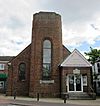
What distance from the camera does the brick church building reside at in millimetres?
33312

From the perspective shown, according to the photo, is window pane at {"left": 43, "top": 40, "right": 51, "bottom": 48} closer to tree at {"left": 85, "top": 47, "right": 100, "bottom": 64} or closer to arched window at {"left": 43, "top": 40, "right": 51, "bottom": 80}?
arched window at {"left": 43, "top": 40, "right": 51, "bottom": 80}

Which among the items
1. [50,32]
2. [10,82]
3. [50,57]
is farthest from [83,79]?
[10,82]

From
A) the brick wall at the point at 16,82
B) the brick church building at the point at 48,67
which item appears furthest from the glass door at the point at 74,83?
the brick wall at the point at 16,82

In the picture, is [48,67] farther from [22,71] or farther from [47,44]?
[22,71]

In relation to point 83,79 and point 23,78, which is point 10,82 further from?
point 83,79

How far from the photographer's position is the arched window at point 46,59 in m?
34.8

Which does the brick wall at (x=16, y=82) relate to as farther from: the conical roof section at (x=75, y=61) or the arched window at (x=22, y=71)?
the conical roof section at (x=75, y=61)

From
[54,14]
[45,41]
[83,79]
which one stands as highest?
[54,14]

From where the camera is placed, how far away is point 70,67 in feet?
110

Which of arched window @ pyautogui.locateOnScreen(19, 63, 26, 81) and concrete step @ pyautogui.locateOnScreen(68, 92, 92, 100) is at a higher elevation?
arched window @ pyautogui.locateOnScreen(19, 63, 26, 81)

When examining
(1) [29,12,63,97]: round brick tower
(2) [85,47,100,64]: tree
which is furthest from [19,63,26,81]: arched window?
(2) [85,47,100,64]: tree

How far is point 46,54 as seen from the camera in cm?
3541

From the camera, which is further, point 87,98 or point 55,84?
point 55,84

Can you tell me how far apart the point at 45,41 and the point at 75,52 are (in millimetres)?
4692
